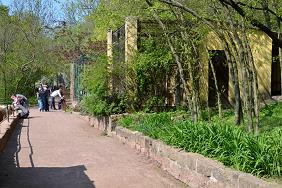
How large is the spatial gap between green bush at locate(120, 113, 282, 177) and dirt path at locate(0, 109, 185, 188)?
69 centimetres

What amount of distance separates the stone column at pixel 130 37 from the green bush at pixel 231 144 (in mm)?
5683

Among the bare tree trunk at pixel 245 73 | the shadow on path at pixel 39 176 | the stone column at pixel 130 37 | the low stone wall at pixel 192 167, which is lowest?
the shadow on path at pixel 39 176

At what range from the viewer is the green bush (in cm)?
644

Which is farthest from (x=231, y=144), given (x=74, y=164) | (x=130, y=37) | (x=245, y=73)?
(x=130, y=37)

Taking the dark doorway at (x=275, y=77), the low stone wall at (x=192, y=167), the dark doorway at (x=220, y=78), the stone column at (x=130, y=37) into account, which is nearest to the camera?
the low stone wall at (x=192, y=167)

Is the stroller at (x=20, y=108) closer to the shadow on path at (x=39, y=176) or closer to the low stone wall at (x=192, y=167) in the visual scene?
the low stone wall at (x=192, y=167)

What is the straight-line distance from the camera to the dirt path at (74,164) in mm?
8336

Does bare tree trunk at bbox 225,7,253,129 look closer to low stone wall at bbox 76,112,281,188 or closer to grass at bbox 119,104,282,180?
grass at bbox 119,104,282,180

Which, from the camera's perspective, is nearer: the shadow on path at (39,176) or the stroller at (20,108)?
the shadow on path at (39,176)

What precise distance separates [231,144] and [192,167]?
0.77 meters

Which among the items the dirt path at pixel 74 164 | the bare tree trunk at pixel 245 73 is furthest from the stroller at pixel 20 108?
the bare tree trunk at pixel 245 73

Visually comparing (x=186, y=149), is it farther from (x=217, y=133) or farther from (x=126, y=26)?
→ (x=126, y=26)

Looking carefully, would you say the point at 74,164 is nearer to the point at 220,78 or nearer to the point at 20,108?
the point at 220,78

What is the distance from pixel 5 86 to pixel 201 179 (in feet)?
86.5
